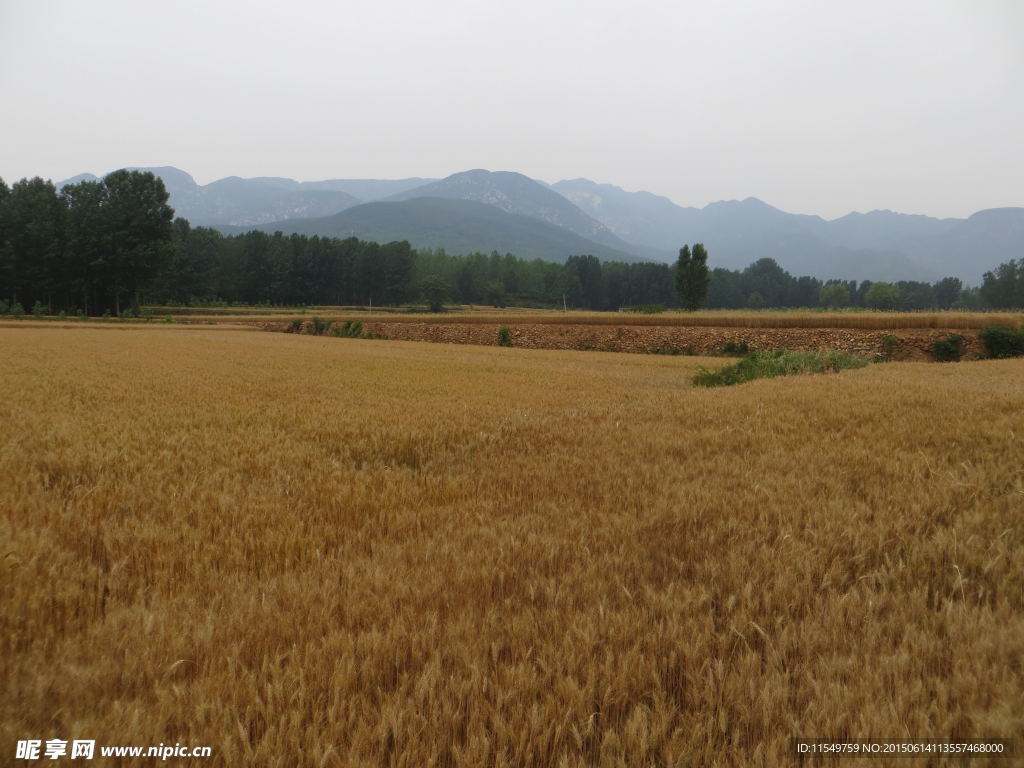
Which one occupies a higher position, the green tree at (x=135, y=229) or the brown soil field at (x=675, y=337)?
the green tree at (x=135, y=229)

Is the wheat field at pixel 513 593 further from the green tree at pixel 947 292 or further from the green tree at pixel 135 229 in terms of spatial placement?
the green tree at pixel 947 292

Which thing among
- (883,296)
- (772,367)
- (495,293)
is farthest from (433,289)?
(883,296)

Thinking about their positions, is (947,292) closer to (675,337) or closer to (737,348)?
(675,337)

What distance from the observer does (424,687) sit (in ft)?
6.15

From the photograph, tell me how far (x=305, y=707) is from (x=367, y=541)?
5.73 feet

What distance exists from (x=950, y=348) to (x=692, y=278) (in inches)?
2061

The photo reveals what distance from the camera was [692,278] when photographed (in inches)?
3105

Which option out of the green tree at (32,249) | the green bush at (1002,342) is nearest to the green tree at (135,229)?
the green tree at (32,249)

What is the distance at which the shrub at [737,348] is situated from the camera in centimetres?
3469

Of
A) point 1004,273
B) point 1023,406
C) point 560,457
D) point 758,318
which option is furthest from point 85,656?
point 1004,273

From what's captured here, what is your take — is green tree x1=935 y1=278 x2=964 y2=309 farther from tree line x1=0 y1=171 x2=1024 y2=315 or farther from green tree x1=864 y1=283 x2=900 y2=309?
green tree x1=864 y1=283 x2=900 y2=309

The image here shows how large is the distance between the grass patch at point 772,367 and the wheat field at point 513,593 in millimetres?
8437

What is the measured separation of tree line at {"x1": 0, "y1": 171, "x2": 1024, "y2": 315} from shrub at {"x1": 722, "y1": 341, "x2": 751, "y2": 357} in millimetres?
42858

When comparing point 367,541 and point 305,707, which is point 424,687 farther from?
point 367,541
